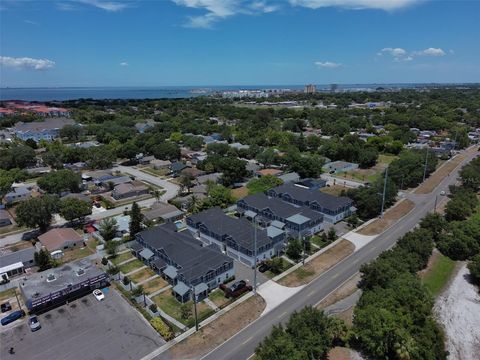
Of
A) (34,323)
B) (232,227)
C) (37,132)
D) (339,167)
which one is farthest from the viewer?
(37,132)

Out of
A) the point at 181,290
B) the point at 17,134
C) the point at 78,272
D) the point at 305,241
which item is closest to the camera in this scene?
the point at 181,290

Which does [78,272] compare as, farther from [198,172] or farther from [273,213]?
[198,172]

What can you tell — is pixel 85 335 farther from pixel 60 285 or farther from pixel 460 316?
pixel 460 316

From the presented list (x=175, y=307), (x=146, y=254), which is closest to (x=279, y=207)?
(x=146, y=254)

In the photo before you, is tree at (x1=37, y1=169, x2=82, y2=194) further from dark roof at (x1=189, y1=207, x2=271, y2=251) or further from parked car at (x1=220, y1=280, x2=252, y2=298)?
parked car at (x1=220, y1=280, x2=252, y2=298)

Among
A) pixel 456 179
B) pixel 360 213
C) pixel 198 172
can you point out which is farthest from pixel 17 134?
pixel 456 179

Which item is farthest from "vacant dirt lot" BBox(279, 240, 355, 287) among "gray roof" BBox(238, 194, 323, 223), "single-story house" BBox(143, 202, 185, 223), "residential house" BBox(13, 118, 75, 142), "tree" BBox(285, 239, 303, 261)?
"residential house" BBox(13, 118, 75, 142)
